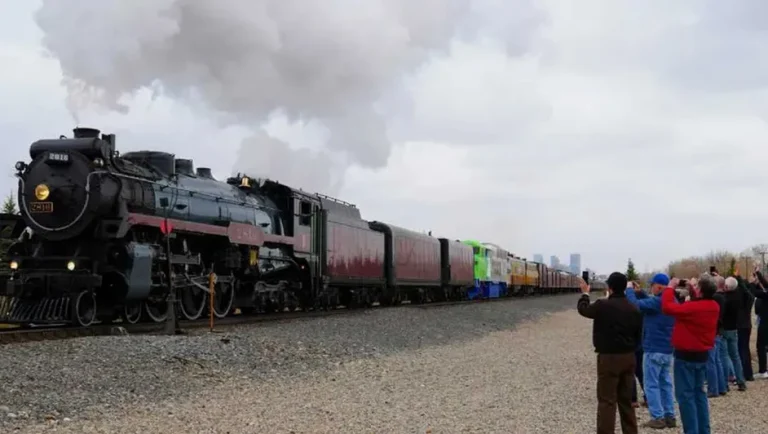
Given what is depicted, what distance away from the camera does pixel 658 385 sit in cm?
755

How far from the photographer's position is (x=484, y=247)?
45625 millimetres

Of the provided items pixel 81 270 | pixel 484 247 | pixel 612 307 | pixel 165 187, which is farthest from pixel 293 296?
pixel 484 247

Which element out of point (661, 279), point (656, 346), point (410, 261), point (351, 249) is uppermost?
point (351, 249)

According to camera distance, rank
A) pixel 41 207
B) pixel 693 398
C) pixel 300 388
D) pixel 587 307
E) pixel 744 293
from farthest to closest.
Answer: pixel 41 207 < pixel 744 293 < pixel 300 388 < pixel 587 307 < pixel 693 398

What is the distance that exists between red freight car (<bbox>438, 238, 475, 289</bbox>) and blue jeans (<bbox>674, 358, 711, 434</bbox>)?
1157 inches

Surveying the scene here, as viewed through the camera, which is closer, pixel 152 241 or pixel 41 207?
pixel 41 207

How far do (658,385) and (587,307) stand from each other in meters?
1.72

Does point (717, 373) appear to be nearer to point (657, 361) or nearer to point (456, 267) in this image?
point (657, 361)

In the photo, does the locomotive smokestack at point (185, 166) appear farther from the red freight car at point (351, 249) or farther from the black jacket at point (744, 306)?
the black jacket at point (744, 306)

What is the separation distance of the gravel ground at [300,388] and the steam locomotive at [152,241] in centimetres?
244

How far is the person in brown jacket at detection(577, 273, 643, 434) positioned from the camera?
6.23 metres

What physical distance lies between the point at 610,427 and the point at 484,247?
130 feet

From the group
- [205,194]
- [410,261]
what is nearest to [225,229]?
[205,194]

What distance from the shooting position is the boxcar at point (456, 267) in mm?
36125
